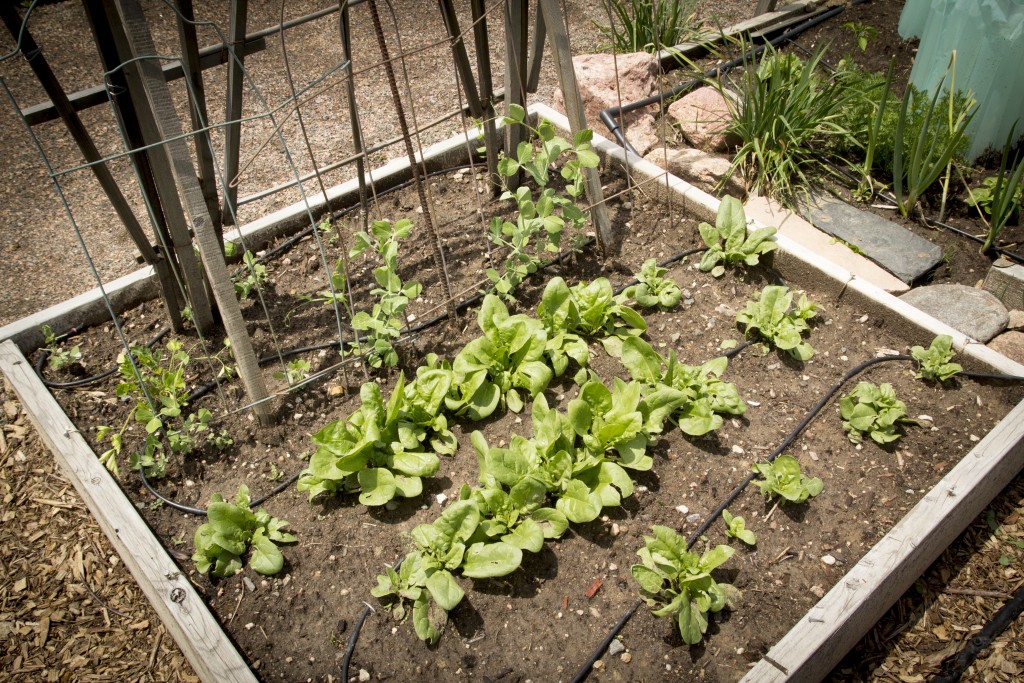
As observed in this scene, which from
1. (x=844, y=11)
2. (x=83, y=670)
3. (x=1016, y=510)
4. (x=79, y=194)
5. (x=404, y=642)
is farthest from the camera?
(x=844, y=11)

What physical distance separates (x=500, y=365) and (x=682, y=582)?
937mm

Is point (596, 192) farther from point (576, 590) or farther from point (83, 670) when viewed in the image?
point (83, 670)

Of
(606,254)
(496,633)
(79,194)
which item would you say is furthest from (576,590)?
(79,194)

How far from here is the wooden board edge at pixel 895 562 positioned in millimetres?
1899

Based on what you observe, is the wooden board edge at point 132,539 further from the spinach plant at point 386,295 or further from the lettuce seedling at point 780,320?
the lettuce seedling at point 780,320

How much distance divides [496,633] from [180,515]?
106 centimetres

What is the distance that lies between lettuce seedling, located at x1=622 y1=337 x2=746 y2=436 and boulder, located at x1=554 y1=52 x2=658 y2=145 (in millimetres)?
1556

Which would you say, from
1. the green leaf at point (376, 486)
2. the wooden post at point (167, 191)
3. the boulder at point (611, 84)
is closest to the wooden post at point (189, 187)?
the wooden post at point (167, 191)

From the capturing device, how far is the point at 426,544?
2084 mm

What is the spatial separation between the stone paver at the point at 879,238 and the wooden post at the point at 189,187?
2.43 meters

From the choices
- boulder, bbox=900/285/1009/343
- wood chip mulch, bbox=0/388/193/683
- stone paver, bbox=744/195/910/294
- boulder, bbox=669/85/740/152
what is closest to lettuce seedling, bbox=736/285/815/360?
stone paver, bbox=744/195/910/294

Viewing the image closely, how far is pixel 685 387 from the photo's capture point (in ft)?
8.11

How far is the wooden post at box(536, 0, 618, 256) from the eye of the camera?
2.63 meters

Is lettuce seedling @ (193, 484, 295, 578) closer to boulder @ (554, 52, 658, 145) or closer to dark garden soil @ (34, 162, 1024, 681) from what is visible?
dark garden soil @ (34, 162, 1024, 681)
